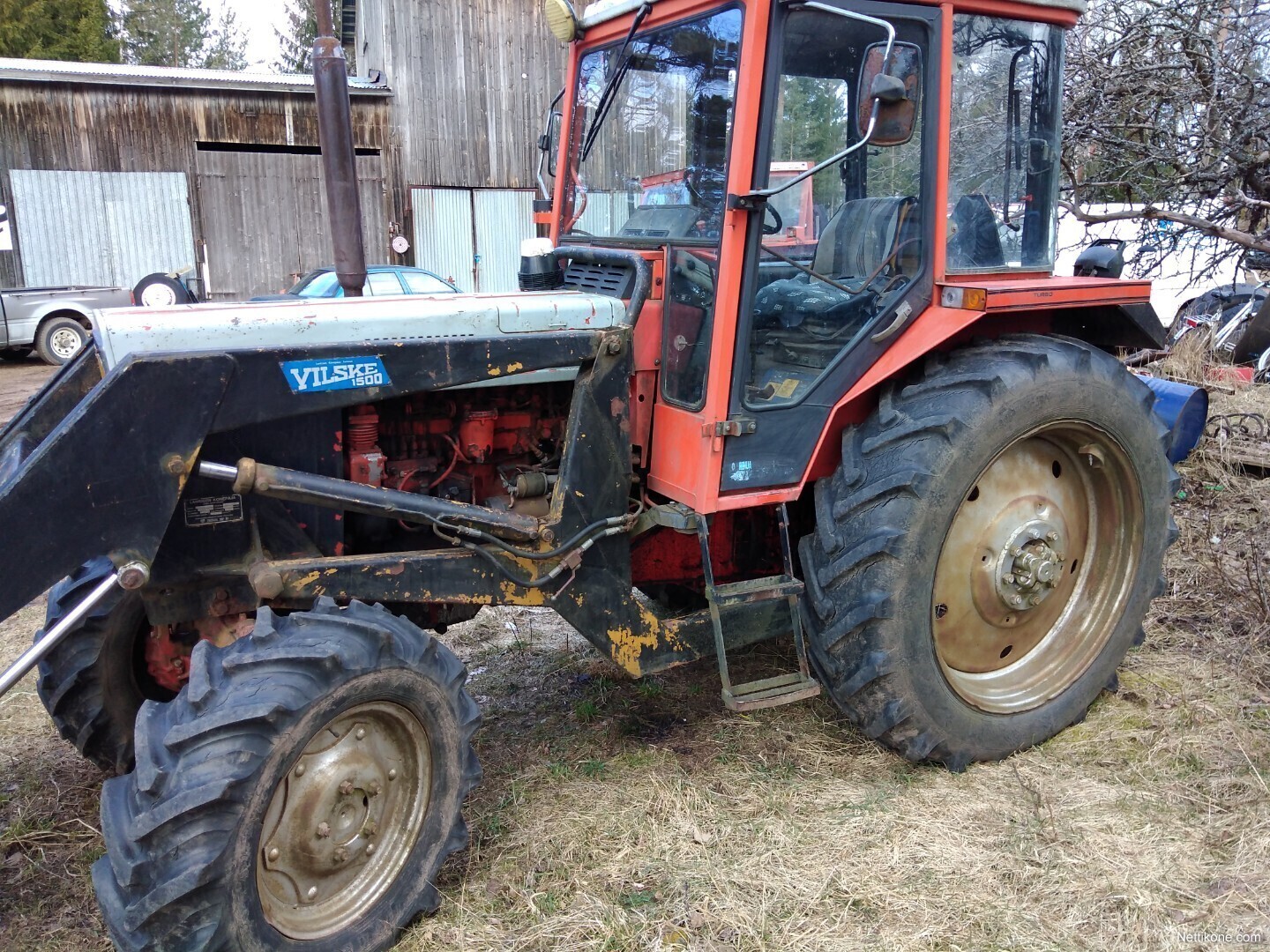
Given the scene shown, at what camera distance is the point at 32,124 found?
1516 cm

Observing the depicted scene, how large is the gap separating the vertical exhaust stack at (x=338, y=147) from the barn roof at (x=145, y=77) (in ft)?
→ 30.8

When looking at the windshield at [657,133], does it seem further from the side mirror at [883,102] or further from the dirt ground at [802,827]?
the dirt ground at [802,827]

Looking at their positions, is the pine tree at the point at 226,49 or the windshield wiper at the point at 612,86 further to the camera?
the pine tree at the point at 226,49

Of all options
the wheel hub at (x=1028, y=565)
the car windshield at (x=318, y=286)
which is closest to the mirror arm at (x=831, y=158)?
the wheel hub at (x=1028, y=565)

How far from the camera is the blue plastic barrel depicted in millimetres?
5758

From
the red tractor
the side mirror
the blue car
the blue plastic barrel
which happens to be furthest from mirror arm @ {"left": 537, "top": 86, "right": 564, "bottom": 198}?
the blue car

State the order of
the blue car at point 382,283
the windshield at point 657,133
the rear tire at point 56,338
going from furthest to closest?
the rear tire at point 56,338 → the blue car at point 382,283 → the windshield at point 657,133

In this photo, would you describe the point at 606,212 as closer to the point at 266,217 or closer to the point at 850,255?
the point at 850,255

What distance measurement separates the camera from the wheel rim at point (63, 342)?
14.1 metres

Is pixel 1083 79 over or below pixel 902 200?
over

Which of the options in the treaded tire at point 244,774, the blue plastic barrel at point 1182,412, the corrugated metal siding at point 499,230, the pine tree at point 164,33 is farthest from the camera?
the pine tree at point 164,33

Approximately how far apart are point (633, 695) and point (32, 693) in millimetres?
2487

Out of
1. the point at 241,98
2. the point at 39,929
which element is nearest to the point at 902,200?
the point at 39,929

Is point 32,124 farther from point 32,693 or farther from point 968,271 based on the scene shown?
point 968,271
